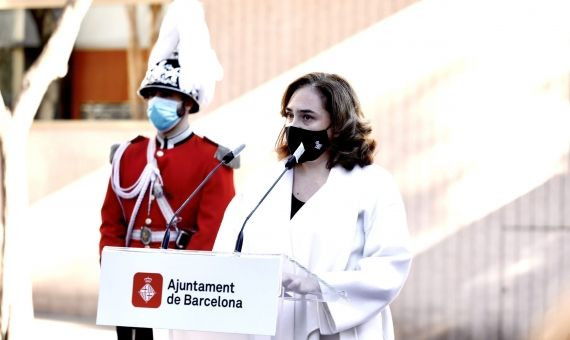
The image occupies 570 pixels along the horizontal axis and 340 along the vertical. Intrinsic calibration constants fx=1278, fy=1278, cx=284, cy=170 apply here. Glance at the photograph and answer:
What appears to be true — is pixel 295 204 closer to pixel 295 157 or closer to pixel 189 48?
pixel 295 157

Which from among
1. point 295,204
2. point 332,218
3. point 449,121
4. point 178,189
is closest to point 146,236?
point 178,189

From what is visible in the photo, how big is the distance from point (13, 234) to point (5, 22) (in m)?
3.84

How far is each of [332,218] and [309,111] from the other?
41cm

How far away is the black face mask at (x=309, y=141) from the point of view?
13.7 ft

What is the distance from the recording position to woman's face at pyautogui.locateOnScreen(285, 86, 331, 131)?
4.20 meters

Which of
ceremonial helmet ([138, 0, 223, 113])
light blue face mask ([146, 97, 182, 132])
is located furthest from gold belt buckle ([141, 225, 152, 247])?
ceremonial helmet ([138, 0, 223, 113])

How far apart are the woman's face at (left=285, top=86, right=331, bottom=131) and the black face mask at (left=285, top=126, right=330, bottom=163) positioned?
16mm

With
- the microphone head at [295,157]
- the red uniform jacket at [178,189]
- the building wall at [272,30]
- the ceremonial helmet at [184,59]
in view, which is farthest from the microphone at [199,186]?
the building wall at [272,30]

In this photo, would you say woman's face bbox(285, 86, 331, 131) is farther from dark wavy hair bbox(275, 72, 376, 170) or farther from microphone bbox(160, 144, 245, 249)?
microphone bbox(160, 144, 245, 249)

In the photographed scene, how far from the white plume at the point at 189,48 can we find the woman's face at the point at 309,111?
152 centimetres

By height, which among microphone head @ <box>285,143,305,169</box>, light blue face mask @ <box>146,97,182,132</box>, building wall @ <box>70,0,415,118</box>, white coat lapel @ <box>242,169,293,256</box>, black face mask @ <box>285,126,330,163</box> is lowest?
white coat lapel @ <box>242,169,293,256</box>

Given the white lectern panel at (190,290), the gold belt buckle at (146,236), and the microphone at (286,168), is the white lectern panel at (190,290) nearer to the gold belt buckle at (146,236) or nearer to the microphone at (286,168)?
the microphone at (286,168)

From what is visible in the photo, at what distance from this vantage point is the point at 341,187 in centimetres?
408

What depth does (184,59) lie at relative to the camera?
5.71 m
